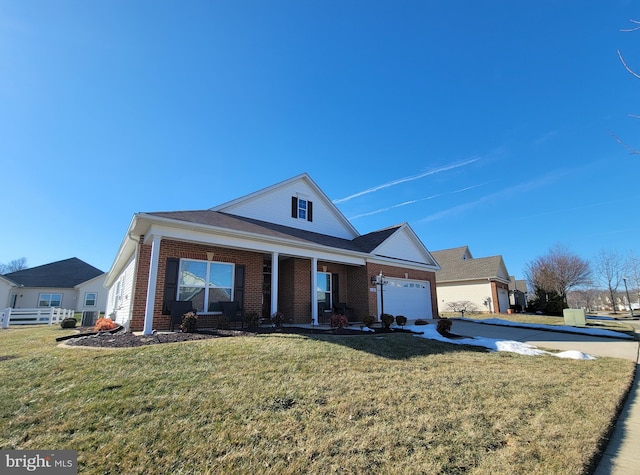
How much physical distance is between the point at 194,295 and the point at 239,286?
5.13 feet

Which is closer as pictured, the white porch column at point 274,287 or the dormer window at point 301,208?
the white porch column at point 274,287

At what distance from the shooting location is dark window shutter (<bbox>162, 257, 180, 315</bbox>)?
376 inches

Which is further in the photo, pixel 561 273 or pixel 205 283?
pixel 561 273

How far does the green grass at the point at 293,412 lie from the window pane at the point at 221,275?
4.66 metres

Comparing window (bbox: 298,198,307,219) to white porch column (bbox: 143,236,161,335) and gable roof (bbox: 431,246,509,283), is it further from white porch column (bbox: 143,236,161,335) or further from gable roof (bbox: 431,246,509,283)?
gable roof (bbox: 431,246,509,283)

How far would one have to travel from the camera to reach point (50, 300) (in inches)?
1130

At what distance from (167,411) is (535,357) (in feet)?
28.3

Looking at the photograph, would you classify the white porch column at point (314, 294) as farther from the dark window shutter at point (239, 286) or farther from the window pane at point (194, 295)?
the window pane at point (194, 295)

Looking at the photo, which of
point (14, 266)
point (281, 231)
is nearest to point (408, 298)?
point (281, 231)

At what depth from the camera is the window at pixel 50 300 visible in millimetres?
28406

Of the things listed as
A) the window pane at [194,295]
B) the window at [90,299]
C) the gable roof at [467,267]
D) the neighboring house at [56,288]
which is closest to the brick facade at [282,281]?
the window pane at [194,295]

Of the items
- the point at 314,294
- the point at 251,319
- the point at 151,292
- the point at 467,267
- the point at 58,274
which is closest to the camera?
the point at 151,292

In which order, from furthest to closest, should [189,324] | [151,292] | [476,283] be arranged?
1. [476,283]
2. [151,292]
3. [189,324]

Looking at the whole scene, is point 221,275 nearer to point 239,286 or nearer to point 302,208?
point 239,286
